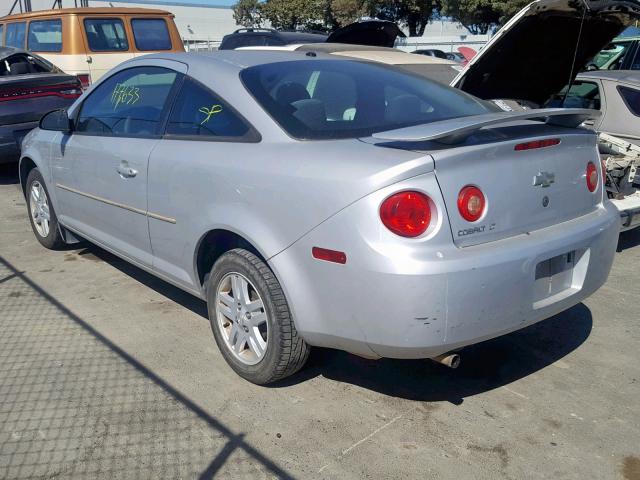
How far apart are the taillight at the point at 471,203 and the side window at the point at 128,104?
1.95m

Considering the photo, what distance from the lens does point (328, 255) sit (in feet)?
8.96

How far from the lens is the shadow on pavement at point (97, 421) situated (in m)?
2.72

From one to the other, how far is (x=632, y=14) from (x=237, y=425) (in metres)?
4.80

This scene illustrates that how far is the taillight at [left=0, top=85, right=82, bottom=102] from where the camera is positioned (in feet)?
24.2

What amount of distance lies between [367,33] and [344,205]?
7695mm

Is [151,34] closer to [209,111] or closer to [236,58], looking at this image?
[236,58]

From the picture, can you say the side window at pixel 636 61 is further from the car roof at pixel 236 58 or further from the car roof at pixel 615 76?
the car roof at pixel 236 58

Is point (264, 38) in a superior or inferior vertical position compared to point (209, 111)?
inferior

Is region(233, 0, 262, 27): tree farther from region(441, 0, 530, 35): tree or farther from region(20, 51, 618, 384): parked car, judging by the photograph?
region(20, 51, 618, 384): parked car

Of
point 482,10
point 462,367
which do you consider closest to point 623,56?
point 462,367

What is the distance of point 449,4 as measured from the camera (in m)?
33.8

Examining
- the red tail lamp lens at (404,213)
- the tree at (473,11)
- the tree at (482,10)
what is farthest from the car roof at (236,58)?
the tree at (473,11)

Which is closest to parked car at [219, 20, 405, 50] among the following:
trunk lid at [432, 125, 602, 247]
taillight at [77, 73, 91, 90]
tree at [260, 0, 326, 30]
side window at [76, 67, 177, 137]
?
taillight at [77, 73, 91, 90]

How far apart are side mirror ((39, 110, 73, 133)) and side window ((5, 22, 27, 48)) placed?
7.74m
